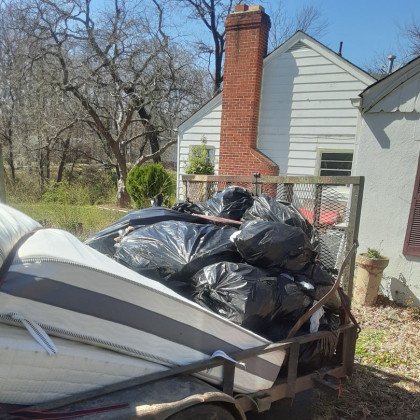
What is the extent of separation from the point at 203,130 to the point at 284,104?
2268 millimetres

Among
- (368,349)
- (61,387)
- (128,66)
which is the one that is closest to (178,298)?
(61,387)

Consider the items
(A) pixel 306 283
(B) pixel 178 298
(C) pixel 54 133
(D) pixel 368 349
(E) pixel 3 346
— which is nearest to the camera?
(E) pixel 3 346

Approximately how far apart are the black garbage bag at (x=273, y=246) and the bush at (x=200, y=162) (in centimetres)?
707

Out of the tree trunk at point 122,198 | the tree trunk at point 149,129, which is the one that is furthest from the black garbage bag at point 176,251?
the tree trunk at point 149,129

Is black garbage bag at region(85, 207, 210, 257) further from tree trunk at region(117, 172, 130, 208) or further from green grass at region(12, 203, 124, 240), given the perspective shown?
tree trunk at region(117, 172, 130, 208)

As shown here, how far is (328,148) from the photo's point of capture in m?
8.08

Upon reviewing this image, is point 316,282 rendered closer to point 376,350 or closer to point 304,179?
point 304,179

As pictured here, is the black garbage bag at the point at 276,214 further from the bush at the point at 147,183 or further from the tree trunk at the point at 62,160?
the tree trunk at the point at 62,160

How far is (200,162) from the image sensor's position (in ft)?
31.2

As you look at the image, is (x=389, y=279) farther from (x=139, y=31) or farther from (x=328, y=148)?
(x=139, y=31)

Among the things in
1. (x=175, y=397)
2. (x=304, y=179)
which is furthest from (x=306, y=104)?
(x=175, y=397)

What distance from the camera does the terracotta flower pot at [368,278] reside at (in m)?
4.98

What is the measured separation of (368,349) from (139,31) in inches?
589

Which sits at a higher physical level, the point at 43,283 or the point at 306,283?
the point at 43,283
